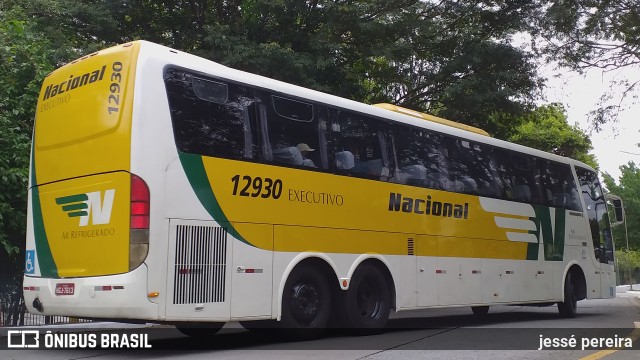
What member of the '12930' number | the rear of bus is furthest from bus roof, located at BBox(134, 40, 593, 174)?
the '12930' number

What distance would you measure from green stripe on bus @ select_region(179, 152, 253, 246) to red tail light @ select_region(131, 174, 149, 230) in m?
0.57

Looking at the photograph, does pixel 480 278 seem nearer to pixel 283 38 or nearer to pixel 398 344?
pixel 398 344

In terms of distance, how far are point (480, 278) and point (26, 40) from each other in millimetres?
9860

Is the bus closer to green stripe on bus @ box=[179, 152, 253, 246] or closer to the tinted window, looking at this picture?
green stripe on bus @ box=[179, 152, 253, 246]

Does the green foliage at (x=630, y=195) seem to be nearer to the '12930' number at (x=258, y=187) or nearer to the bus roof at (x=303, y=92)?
the bus roof at (x=303, y=92)

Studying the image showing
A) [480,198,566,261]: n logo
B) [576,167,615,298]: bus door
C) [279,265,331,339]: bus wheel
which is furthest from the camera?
[576,167,615,298]: bus door

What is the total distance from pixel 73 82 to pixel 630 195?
57910 millimetres

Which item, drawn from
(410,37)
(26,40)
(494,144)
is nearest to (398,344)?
(494,144)

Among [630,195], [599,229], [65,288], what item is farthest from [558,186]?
[630,195]

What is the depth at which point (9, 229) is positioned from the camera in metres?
12.1

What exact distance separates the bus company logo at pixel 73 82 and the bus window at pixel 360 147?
3.44 meters

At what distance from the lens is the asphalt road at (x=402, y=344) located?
8.19m

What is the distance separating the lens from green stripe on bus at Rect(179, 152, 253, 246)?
793 cm

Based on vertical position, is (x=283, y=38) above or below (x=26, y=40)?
above
